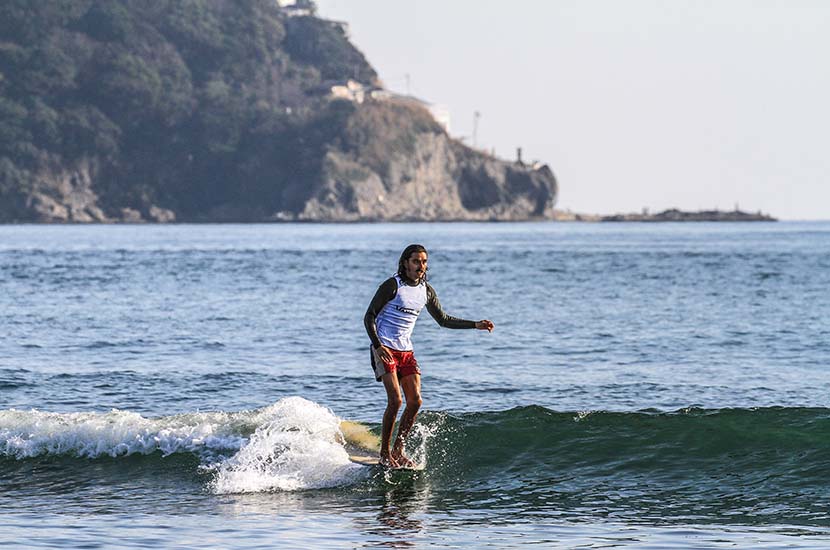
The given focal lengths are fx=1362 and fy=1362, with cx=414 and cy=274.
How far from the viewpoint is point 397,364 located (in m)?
13.0

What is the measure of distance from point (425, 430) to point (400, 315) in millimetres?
2958

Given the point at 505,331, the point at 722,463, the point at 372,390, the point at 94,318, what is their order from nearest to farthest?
the point at 722,463, the point at 372,390, the point at 505,331, the point at 94,318

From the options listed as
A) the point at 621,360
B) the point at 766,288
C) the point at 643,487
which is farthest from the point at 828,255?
the point at 643,487

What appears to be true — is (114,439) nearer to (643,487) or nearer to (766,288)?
(643,487)

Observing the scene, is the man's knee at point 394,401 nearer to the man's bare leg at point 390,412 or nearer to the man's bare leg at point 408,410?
the man's bare leg at point 390,412

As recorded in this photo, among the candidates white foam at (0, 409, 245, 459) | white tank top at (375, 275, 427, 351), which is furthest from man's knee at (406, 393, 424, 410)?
white foam at (0, 409, 245, 459)

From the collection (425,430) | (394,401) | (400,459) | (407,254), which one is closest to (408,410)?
(394,401)

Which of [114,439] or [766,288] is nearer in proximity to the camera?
[114,439]

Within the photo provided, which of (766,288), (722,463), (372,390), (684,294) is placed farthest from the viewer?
(766,288)

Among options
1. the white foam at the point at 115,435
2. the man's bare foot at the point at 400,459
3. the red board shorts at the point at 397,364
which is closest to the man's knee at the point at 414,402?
the red board shorts at the point at 397,364

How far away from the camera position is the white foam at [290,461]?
1354 centimetres

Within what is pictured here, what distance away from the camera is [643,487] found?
13516mm

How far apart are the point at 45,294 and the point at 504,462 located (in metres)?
32.0

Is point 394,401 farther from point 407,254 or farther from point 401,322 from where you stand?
point 407,254
